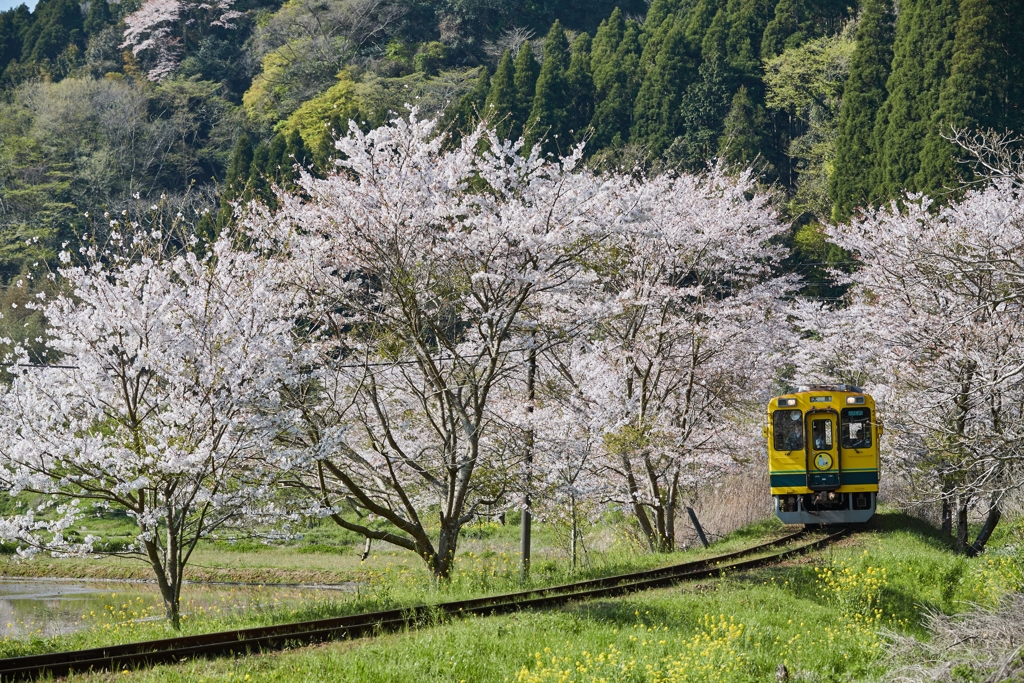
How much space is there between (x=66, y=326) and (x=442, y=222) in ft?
16.1

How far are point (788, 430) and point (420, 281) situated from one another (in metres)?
6.79

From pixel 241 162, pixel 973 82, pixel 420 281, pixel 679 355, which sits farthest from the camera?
pixel 241 162

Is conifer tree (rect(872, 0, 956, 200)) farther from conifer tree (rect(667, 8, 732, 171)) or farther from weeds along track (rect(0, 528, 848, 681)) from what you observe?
weeds along track (rect(0, 528, 848, 681))

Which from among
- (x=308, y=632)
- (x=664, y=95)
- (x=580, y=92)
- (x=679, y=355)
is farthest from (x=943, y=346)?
(x=580, y=92)

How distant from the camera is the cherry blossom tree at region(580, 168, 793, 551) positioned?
17297mm

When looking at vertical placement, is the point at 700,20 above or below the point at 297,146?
above

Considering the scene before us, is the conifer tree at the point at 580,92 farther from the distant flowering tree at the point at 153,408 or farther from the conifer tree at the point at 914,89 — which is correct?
the distant flowering tree at the point at 153,408

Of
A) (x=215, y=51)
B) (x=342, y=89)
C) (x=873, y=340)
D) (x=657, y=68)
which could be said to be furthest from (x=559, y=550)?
(x=215, y=51)

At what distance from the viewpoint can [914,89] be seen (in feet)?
118

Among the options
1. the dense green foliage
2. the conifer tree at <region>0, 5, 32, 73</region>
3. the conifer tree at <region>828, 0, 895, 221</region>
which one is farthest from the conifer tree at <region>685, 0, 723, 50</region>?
the conifer tree at <region>0, 5, 32, 73</region>

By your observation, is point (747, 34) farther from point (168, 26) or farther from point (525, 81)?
point (168, 26)

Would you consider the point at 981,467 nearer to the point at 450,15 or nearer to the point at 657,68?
the point at 657,68

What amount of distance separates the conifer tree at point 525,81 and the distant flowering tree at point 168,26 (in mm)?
28211

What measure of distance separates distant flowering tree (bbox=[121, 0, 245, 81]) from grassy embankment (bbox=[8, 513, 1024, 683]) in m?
58.6
